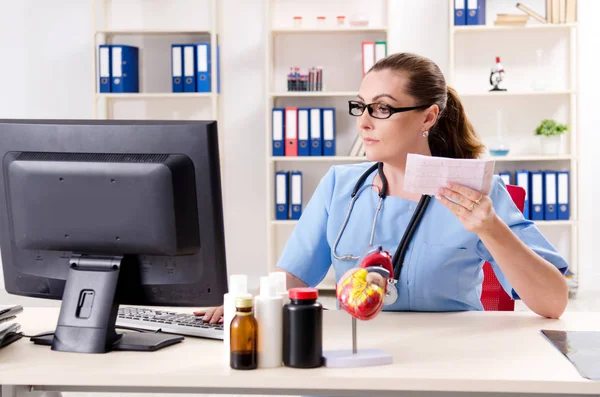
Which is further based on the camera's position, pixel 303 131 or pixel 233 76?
pixel 233 76

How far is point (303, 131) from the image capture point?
4.86 m

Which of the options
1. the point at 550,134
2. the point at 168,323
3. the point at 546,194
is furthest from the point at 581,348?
the point at 550,134

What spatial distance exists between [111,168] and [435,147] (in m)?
0.92

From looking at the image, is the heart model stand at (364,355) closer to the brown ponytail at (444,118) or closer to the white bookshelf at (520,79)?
the brown ponytail at (444,118)

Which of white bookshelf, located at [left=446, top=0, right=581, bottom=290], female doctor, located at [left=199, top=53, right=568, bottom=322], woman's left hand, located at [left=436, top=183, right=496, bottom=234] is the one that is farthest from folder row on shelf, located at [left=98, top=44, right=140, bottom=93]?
woman's left hand, located at [left=436, top=183, right=496, bottom=234]

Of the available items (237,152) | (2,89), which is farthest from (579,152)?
(2,89)

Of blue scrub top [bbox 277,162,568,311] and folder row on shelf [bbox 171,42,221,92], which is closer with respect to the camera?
blue scrub top [bbox 277,162,568,311]

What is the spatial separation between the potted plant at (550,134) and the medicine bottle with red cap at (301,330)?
154 inches

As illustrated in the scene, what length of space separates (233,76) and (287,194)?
0.90m

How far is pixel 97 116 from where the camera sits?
5023 millimetres

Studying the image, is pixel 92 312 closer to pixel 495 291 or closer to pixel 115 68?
pixel 495 291

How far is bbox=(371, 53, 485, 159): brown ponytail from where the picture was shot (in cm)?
192

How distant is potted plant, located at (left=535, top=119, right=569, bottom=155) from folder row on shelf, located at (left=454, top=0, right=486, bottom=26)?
761mm

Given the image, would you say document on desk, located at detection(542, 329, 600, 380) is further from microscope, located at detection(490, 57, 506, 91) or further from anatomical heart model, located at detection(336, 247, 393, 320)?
microscope, located at detection(490, 57, 506, 91)
